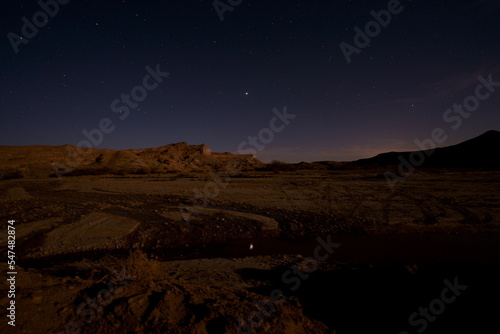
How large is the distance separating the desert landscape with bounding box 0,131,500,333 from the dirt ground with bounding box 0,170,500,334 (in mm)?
19

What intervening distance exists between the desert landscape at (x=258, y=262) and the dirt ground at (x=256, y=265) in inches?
0.7

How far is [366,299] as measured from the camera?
2971 millimetres

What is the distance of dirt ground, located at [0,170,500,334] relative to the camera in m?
2.33

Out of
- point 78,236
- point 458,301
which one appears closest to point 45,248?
point 78,236

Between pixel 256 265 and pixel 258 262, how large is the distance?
0.53ft

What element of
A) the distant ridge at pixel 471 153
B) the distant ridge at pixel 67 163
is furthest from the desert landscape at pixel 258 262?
the distant ridge at pixel 471 153

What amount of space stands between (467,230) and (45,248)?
1106 centimetres

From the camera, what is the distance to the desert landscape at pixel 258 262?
2344 millimetres

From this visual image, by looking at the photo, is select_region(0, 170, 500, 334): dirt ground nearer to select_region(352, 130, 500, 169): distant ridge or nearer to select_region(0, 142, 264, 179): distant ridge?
select_region(0, 142, 264, 179): distant ridge

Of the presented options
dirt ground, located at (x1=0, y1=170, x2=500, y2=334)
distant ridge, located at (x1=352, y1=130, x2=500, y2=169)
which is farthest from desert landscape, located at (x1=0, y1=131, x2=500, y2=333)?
distant ridge, located at (x1=352, y1=130, x2=500, y2=169)

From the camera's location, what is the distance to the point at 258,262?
4668 mm

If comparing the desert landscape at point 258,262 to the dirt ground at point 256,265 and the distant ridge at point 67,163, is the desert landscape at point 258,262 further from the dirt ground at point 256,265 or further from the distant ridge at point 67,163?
the distant ridge at point 67,163

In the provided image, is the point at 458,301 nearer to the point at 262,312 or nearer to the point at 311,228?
the point at 262,312

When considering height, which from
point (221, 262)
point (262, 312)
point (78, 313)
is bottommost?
point (221, 262)
